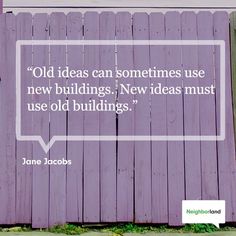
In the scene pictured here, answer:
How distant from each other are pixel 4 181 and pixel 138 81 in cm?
148

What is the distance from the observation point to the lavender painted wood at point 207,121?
5.23 meters

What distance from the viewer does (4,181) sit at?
5.23 m

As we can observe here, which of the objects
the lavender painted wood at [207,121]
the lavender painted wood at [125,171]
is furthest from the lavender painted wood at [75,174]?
the lavender painted wood at [207,121]

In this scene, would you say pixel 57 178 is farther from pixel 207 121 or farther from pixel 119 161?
pixel 207 121

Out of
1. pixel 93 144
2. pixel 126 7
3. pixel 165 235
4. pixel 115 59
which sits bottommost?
pixel 165 235

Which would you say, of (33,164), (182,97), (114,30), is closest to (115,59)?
(114,30)

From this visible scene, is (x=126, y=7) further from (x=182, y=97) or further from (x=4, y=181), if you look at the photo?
(x=4, y=181)

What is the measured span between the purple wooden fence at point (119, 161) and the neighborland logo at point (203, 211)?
53mm

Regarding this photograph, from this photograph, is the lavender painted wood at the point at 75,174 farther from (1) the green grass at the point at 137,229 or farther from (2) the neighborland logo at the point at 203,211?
(2) the neighborland logo at the point at 203,211

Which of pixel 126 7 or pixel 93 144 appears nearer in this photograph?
pixel 93 144

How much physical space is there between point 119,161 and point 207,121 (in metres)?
0.86

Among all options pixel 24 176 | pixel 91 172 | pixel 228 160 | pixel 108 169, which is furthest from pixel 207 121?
pixel 24 176

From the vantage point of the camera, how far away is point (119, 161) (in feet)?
17.1

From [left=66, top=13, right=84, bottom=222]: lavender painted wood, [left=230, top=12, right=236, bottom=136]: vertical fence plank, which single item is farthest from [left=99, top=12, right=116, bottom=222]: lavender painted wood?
[left=230, top=12, right=236, bottom=136]: vertical fence plank
